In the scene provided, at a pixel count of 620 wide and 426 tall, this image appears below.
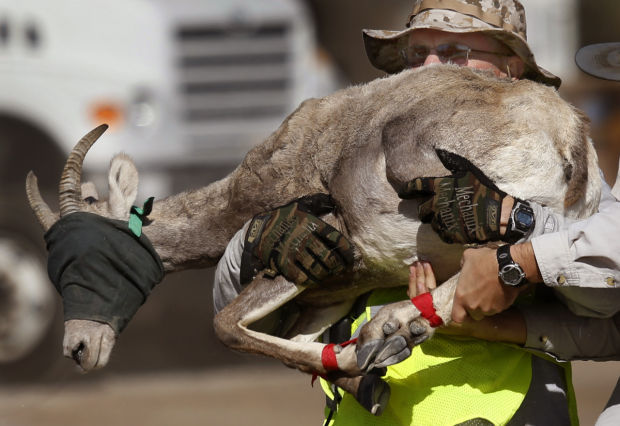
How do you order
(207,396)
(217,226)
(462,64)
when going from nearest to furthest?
(462,64) → (217,226) → (207,396)

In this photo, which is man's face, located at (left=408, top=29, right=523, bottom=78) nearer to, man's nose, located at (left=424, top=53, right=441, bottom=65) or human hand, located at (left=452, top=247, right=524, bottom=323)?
man's nose, located at (left=424, top=53, right=441, bottom=65)

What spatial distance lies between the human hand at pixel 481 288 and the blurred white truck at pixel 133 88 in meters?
6.36

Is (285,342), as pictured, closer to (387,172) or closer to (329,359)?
(329,359)

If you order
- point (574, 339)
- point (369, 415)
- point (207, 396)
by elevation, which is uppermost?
point (574, 339)

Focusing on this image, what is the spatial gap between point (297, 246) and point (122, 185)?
1.20 metres

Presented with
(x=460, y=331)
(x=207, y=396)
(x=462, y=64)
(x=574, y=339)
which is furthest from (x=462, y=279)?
(x=207, y=396)

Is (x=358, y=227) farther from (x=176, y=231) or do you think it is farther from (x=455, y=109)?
(x=176, y=231)

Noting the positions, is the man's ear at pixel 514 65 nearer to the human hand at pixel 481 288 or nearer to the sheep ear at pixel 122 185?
the human hand at pixel 481 288

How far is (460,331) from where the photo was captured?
351 cm

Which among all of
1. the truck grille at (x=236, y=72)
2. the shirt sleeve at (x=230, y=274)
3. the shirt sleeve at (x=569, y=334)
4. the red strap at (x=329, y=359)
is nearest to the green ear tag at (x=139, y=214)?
the shirt sleeve at (x=230, y=274)

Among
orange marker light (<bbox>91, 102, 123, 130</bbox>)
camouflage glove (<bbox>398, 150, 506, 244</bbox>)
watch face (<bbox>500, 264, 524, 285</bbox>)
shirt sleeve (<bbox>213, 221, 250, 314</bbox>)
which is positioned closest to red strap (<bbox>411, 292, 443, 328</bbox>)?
camouflage glove (<bbox>398, 150, 506, 244</bbox>)

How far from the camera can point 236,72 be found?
10695mm

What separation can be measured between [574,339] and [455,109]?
864 millimetres

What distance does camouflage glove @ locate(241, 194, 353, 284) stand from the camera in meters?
3.62
